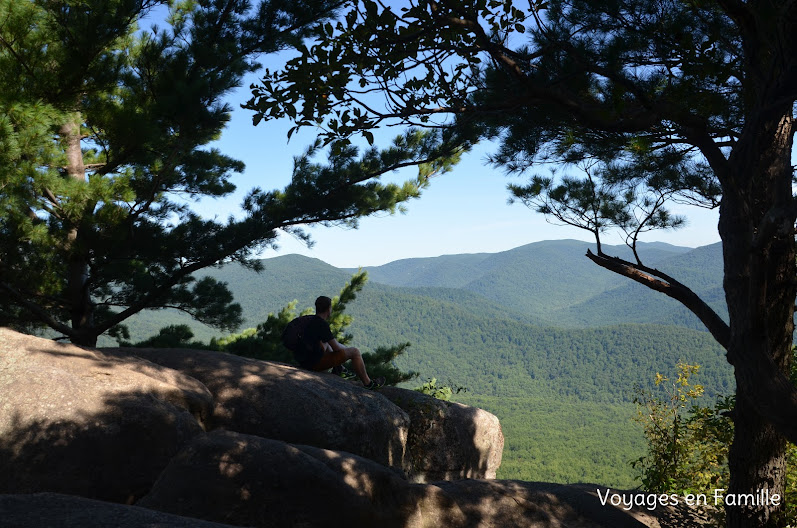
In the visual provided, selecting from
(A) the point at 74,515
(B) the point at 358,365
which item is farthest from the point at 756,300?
(B) the point at 358,365

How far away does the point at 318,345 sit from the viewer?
734cm

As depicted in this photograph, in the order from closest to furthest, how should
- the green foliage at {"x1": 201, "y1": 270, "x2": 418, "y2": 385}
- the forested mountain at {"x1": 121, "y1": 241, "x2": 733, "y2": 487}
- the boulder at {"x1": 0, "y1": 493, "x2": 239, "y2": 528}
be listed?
the boulder at {"x1": 0, "y1": 493, "x2": 239, "y2": 528}, the green foliage at {"x1": 201, "y1": 270, "x2": 418, "y2": 385}, the forested mountain at {"x1": 121, "y1": 241, "x2": 733, "y2": 487}

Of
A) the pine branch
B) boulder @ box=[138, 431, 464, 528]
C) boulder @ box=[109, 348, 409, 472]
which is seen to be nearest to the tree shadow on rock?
boulder @ box=[138, 431, 464, 528]

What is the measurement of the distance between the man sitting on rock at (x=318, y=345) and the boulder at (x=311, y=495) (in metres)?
2.75

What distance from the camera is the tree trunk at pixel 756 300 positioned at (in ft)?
12.7

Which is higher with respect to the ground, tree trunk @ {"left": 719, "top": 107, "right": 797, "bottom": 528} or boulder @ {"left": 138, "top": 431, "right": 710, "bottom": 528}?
tree trunk @ {"left": 719, "top": 107, "right": 797, "bottom": 528}

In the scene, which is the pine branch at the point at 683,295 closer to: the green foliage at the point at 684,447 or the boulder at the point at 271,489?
the green foliage at the point at 684,447

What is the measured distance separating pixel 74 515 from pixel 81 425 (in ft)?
6.35

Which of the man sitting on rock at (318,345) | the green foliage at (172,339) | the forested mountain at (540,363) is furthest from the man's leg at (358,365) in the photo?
the forested mountain at (540,363)

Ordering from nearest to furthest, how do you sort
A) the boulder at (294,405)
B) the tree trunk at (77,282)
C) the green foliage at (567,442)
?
the boulder at (294,405), the tree trunk at (77,282), the green foliage at (567,442)

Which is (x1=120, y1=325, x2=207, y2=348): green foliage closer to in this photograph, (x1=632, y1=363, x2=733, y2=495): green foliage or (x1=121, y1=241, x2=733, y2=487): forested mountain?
(x1=632, y1=363, x2=733, y2=495): green foliage

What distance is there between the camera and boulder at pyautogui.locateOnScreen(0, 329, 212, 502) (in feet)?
14.5

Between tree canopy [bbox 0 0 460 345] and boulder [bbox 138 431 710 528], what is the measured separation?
13.3 ft

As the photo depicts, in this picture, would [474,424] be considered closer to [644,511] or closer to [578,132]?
[644,511]
